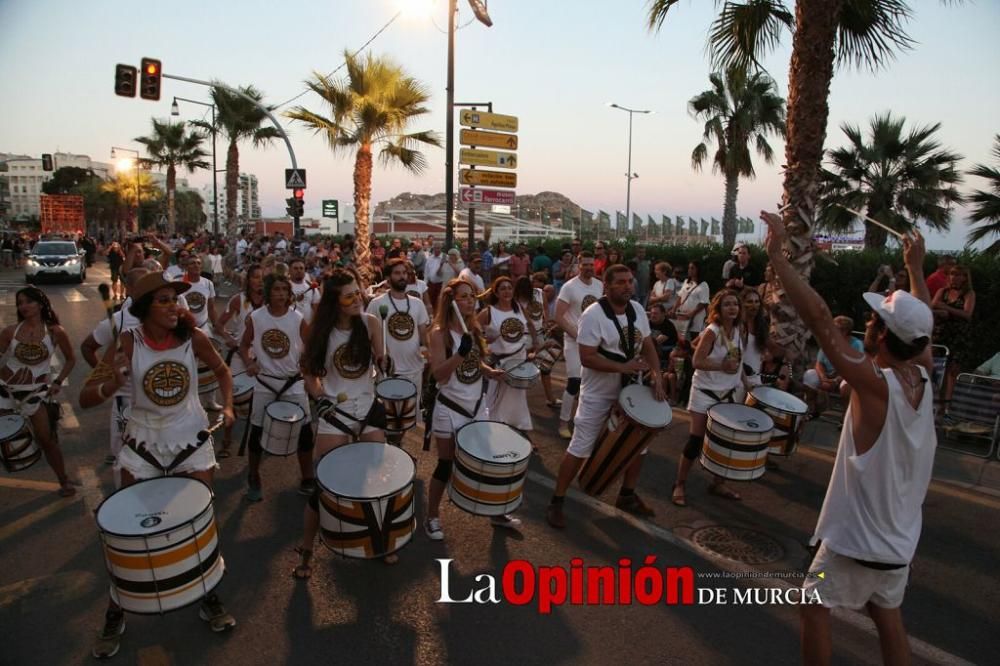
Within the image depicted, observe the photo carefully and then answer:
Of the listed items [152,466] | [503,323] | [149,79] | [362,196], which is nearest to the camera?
[152,466]

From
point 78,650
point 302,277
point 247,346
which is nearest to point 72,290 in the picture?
point 302,277

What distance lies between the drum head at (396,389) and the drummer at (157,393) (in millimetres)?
1977

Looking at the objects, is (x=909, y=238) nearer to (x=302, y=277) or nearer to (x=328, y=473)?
(x=328, y=473)

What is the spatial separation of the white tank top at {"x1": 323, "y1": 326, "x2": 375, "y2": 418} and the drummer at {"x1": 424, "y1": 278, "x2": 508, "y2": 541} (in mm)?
542

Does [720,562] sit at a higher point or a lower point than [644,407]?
lower

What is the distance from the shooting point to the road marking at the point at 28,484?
573 cm

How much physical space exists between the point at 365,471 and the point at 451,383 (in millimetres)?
1229

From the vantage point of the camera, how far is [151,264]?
24.7ft

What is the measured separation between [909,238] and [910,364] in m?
0.90

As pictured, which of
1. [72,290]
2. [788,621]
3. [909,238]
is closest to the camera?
[909,238]

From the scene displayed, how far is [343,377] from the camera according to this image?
14.9 feet

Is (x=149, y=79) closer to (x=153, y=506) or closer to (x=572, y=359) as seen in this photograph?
(x=572, y=359)

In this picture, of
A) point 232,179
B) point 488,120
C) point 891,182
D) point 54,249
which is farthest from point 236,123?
point 891,182

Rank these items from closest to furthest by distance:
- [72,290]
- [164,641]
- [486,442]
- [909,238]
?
[909,238] → [164,641] → [486,442] → [72,290]
